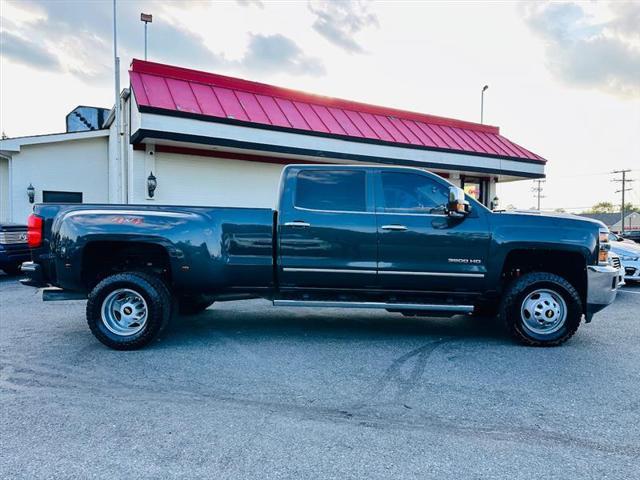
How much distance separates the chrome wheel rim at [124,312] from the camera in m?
5.01

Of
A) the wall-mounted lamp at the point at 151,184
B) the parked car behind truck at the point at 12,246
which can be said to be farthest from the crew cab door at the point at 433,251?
the parked car behind truck at the point at 12,246

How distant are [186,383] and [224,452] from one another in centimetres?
130

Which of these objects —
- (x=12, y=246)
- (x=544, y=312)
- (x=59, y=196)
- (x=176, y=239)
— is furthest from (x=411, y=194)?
(x=59, y=196)

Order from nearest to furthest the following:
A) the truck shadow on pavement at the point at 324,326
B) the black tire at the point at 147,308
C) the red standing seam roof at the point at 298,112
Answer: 1. the black tire at the point at 147,308
2. the truck shadow on pavement at the point at 324,326
3. the red standing seam roof at the point at 298,112

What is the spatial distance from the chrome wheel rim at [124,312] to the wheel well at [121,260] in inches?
14.7

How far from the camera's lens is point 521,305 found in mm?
5180

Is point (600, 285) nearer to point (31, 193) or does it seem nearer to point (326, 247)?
point (326, 247)

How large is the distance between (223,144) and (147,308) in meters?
7.64

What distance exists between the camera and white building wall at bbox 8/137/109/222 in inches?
551

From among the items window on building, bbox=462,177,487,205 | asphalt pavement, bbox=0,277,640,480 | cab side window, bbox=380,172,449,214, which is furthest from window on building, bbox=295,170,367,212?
window on building, bbox=462,177,487,205

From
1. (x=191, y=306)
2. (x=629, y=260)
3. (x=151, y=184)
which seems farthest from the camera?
Result: (x=151, y=184)

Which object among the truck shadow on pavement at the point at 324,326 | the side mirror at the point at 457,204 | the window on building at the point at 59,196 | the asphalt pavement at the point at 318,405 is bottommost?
the asphalt pavement at the point at 318,405

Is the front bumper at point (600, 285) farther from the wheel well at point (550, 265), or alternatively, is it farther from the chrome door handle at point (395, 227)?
the chrome door handle at point (395, 227)

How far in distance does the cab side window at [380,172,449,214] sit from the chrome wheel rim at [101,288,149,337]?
9.94ft
